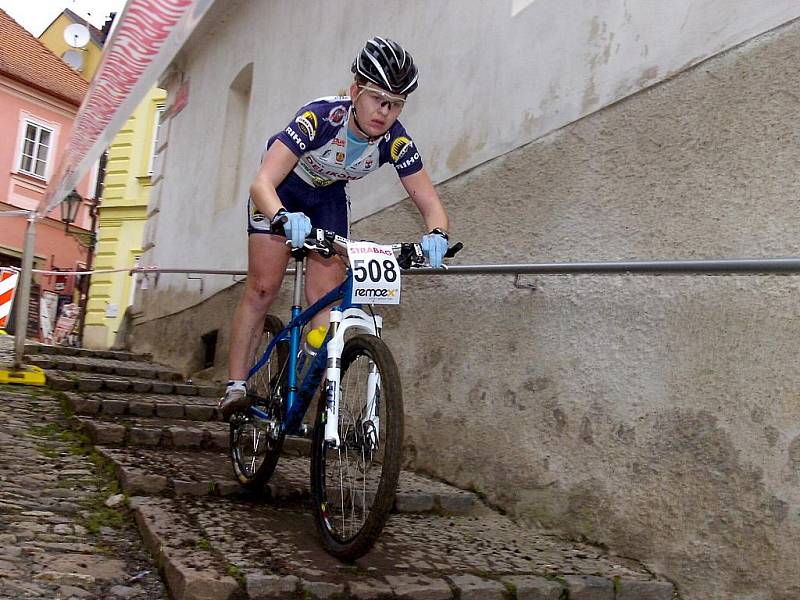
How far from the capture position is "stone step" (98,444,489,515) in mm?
3307

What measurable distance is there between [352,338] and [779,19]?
1713 mm

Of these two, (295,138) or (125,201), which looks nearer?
(295,138)

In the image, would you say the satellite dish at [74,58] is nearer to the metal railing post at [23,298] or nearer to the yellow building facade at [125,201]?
the yellow building facade at [125,201]

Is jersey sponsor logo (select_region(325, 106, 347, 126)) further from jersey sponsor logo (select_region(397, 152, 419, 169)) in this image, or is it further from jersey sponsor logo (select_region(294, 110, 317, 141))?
jersey sponsor logo (select_region(397, 152, 419, 169))

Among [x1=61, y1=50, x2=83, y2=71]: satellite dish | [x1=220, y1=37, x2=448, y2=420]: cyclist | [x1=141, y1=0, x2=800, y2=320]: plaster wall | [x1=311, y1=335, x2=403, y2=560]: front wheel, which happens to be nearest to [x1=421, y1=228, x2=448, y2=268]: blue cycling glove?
[x1=220, y1=37, x2=448, y2=420]: cyclist

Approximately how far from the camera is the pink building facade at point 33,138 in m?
23.6

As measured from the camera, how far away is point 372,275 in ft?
9.02

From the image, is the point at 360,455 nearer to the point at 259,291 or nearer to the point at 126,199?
the point at 259,291

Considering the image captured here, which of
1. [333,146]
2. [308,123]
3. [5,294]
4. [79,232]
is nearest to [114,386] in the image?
[333,146]

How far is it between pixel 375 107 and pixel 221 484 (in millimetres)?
1624

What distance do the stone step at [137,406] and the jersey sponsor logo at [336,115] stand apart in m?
2.40

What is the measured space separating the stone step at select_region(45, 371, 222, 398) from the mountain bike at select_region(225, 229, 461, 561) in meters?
3.14

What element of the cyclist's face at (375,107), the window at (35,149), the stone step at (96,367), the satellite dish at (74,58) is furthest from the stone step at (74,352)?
the satellite dish at (74,58)

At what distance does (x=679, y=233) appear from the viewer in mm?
2926
